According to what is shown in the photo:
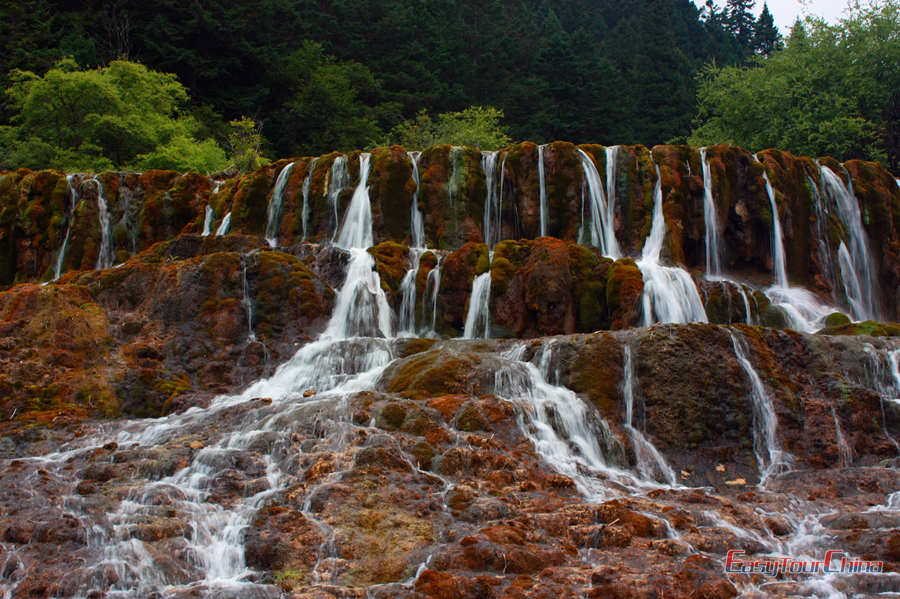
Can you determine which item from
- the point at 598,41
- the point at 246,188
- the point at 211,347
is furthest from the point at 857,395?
the point at 598,41

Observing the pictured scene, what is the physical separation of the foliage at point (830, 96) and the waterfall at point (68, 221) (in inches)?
1007

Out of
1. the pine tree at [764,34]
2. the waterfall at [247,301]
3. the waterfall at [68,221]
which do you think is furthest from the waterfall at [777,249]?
the pine tree at [764,34]

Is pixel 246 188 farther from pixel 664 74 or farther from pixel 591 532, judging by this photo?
pixel 664 74

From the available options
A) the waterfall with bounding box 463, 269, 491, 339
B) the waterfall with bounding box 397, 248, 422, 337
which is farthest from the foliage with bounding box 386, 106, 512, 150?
the waterfall with bounding box 463, 269, 491, 339

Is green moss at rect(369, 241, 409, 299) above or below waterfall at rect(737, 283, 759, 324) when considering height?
above

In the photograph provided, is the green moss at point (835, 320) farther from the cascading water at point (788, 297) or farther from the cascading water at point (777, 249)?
the cascading water at point (777, 249)

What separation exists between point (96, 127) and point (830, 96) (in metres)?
29.5

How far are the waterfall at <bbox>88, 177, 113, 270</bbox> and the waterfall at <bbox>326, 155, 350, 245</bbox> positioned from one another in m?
6.81

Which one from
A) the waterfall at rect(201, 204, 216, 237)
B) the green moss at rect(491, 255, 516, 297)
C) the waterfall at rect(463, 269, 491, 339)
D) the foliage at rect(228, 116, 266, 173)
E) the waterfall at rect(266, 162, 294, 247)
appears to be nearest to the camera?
the waterfall at rect(463, 269, 491, 339)

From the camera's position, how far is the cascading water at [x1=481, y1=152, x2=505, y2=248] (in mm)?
20641

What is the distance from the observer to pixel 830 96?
101 ft

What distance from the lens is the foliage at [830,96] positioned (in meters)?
30.3

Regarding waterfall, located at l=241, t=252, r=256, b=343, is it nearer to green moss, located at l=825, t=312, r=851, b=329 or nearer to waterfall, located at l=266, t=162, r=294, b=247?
waterfall, located at l=266, t=162, r=294, b=247

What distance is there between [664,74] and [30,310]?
47366 mm
